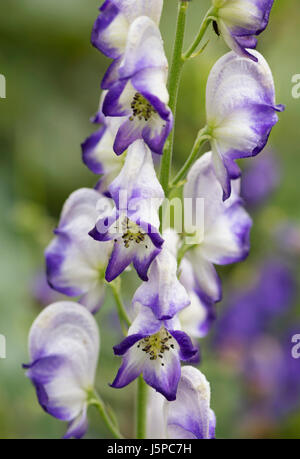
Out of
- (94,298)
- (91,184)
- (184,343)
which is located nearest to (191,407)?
(184,343)

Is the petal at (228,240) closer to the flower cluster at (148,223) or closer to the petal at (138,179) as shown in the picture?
the flower cluster at (148,223)

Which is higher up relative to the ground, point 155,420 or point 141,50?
point 141,50

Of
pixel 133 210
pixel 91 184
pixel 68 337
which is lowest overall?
pixel 68 337

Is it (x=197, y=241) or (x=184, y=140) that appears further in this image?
(x=184, y=140)

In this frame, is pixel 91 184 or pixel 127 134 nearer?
pixel 127 134

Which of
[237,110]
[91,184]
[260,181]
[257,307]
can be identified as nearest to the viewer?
[237,110]

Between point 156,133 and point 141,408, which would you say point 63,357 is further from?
point 156,133

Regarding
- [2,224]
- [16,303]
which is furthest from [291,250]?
[2,224]

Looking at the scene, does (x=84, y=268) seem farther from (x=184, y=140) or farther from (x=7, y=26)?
(x=7, y=26)
